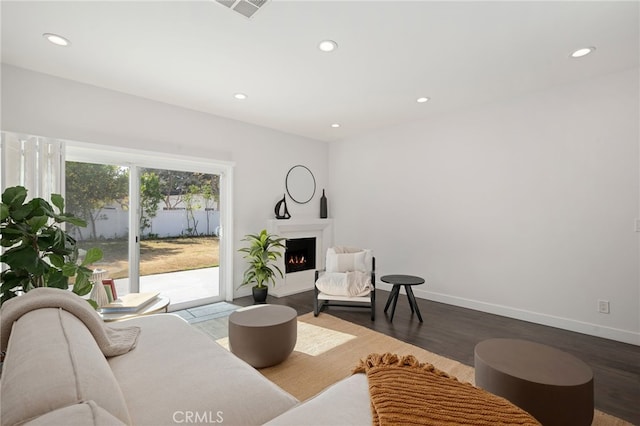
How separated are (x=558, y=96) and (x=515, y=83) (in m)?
0.54

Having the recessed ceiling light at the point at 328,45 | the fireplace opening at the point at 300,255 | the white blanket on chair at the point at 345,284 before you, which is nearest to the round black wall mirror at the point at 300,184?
the fireplace opening at the point at 300,255

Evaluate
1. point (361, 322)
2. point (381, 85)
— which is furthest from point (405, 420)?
point (381, 85)

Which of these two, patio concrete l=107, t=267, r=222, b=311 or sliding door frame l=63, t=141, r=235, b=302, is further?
patio concrete l=107, t=267, r=222, b=311

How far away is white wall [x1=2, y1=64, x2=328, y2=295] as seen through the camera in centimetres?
295

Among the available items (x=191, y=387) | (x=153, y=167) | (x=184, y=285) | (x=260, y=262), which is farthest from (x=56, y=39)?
(x=260, y=262)

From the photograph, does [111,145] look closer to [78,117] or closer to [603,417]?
[78,117]

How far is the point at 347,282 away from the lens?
3691 millimetres

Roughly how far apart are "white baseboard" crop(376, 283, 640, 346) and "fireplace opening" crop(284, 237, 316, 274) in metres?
1.86

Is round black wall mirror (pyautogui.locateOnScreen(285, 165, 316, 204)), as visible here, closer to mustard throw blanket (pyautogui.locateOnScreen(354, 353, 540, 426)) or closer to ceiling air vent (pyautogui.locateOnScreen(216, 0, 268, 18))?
ceiling air vent (pyautogui.locateOnScreen(216, 0, 268, 18))

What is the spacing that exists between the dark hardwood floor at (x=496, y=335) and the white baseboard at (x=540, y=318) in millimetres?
80

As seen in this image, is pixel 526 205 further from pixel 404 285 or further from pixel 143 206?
pixel 143 206

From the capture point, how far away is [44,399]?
29.6 inches

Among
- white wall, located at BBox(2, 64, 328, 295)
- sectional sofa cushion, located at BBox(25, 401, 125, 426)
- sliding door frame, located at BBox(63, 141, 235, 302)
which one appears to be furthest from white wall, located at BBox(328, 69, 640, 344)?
sectional sofa cushion, located at BBox(25, 401, 125, 426)

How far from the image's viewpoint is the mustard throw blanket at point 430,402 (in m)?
0.94
